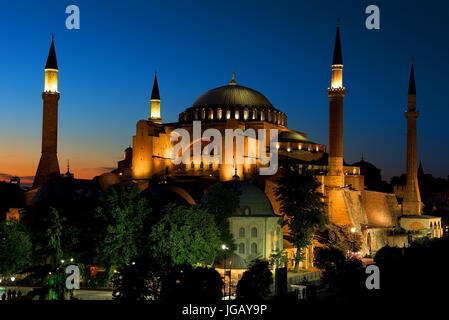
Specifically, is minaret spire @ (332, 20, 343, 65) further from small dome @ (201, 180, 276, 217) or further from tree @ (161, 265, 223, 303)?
tree @ (161, 265, 223, 303)

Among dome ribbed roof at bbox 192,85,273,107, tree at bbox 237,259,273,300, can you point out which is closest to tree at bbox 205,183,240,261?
tree at bbox 237,259,273,300

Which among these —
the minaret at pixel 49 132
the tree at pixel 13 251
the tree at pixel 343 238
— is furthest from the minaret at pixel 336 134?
the tree at pixel 13 251

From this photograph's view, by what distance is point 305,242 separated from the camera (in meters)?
30.5

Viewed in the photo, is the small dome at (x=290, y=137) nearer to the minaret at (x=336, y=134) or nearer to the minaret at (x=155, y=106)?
the minaret at (x=336, y=134)

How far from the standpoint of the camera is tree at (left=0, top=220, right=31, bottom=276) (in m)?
24.4

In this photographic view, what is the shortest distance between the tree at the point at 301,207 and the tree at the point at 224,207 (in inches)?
109

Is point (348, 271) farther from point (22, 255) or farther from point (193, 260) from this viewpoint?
point (22, 255)

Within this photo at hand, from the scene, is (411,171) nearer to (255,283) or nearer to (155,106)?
(155,106)

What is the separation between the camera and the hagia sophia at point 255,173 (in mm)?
29703

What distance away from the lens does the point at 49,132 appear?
3672 cm

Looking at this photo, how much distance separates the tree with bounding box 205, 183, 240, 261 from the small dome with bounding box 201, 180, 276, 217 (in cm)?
27
